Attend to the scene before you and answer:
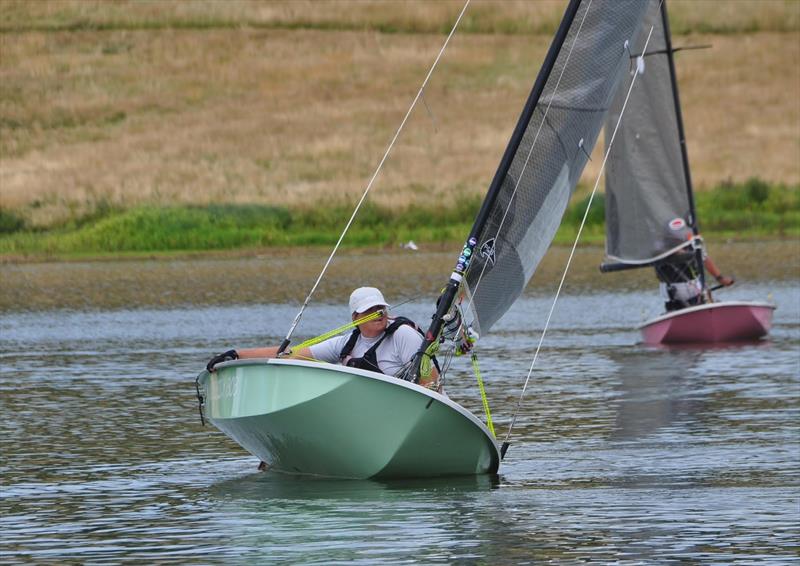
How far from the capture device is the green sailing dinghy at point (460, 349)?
1659cm

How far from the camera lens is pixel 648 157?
33219mm

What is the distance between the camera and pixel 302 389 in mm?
16578

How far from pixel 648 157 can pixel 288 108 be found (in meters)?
51.7

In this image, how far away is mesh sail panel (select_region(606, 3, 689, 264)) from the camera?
3288 centimetres

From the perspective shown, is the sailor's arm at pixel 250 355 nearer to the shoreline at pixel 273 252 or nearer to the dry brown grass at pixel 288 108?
the shoreline at pixel 273 252

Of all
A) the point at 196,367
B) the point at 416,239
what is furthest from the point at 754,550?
the point at 416,239

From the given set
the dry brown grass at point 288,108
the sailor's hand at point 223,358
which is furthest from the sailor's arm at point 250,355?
the dry brown grass at point 288,108

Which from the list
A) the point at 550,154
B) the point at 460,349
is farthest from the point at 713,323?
the point at 460,349

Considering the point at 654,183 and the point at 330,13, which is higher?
the point at 330,13

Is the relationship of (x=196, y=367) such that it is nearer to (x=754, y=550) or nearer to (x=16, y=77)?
(x=754, y=550)

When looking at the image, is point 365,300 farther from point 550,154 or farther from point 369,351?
point 550,154

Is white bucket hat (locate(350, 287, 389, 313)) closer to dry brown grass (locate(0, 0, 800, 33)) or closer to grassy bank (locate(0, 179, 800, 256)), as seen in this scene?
grassy bank (locate(0, 179, 800, 256))

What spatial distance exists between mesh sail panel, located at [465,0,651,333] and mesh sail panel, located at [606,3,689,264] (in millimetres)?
13369

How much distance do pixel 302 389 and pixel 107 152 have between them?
6209 centimetres
